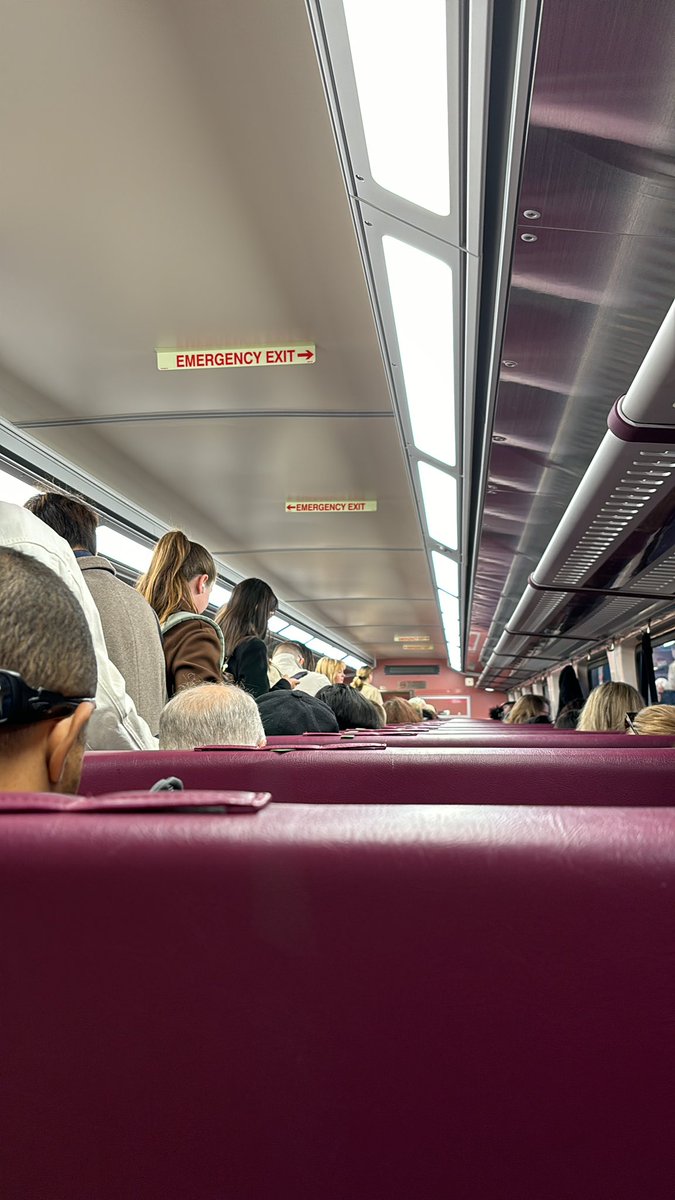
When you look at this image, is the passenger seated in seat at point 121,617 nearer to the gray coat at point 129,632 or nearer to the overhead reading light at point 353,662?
the gray coat at point 129,632

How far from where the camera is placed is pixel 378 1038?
1.83 feet

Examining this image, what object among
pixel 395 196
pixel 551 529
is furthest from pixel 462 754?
pixel 551 529

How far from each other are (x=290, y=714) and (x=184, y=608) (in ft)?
1.86

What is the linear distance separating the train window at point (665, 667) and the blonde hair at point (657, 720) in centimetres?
322

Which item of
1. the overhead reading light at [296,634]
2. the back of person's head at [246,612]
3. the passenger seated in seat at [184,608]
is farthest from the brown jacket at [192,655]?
the overhead reading light at [296,634]

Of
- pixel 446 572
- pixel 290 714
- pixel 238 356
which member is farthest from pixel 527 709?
pixel 290 714

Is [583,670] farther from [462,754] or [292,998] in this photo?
[292,998]

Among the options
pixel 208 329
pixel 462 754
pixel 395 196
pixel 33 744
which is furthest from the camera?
pixel 208 329

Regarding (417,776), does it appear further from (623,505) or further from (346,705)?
(346,705)

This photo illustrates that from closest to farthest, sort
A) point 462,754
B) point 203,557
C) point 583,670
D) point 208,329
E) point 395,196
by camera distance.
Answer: point 462,754 < point 395,196 < point 203,557 < point 208,329 < point 583,670

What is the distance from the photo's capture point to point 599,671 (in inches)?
405

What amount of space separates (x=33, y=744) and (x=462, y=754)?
0.93m

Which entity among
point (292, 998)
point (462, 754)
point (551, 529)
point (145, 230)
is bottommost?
point (292, 998)

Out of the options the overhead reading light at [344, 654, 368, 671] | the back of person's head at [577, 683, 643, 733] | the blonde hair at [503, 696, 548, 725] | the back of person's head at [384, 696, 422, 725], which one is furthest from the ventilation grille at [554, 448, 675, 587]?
the overhead reading light at [344, 654, 368, 671]
